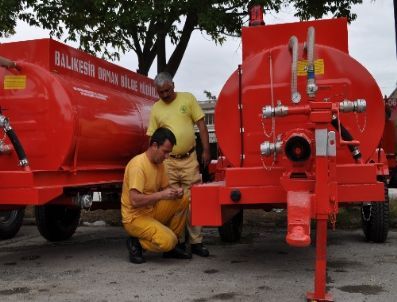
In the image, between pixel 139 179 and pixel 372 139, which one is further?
pixel 139 179

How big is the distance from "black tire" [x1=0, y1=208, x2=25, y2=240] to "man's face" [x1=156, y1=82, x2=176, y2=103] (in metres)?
2.47

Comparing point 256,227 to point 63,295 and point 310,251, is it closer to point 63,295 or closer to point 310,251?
point 310,251

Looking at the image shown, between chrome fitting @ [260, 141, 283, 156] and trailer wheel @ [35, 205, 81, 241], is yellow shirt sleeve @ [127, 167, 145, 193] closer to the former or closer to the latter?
chrome fitting @ [260, 141, 283, 156]

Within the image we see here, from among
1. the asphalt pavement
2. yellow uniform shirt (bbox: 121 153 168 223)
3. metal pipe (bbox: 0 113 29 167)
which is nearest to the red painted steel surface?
metal pipe (bbox: 0 113 29 167)

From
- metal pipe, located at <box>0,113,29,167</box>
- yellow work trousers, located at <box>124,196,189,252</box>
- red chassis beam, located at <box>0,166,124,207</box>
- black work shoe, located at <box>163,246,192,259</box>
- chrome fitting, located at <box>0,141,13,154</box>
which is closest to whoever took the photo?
red chassis beam, located at <box>0,166,124,207</box>

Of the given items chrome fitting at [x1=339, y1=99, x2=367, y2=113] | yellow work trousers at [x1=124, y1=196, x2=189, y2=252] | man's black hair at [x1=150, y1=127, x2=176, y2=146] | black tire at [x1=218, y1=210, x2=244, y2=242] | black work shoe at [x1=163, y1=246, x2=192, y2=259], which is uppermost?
chrome fitting at [x1=339, y1=99, x2=367, y2=113]

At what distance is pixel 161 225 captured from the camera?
187 inches

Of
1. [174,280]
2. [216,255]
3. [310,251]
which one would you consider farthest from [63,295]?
[310,251]

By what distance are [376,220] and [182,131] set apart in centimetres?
210

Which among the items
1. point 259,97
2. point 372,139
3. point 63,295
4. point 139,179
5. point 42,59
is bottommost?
point 63,295

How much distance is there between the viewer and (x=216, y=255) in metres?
5.04

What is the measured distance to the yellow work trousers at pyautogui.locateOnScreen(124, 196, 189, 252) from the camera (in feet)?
15.3

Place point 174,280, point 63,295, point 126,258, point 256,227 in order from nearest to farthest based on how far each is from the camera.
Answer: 1. point 63,295
2. point 174,280
3. point 126,258
4. point 256,227

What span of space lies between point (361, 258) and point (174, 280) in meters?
1.75
